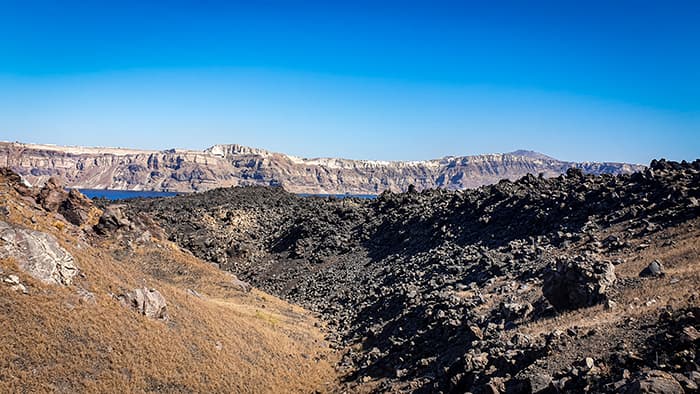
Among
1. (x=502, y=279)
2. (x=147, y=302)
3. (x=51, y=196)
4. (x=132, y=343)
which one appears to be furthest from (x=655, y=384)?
(x=51, y=196)

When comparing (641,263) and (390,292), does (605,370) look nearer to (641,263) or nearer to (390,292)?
(641,263)

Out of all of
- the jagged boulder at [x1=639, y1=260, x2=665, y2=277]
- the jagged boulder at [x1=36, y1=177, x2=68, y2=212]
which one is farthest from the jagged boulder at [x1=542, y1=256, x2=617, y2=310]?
the jagged boulder at [x1=36, y1=177, x2=68, y2=212]

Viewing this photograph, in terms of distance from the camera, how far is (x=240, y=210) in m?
55.2

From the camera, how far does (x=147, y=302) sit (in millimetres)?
18141

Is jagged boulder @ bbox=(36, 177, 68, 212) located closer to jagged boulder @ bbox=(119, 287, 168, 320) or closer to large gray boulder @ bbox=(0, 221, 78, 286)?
large gray boulder @ bbox=(0, 221, 78, 286)

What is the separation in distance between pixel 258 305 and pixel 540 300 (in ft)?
57.7

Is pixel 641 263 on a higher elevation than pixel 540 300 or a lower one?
higher

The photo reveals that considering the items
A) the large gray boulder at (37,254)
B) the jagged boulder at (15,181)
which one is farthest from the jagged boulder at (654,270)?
the jagged boulder at (15,181)

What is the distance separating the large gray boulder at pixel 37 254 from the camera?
1525 cm

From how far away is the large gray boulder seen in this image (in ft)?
50.0

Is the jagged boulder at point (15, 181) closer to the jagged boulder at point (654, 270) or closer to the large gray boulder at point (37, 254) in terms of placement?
the large gray boulder at point (37, 254)

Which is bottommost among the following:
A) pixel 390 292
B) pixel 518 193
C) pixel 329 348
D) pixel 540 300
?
pixel 329 348

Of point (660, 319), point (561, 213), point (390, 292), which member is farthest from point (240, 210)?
point (660, 319)

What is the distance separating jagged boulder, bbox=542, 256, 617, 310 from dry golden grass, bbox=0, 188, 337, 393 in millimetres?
10067
